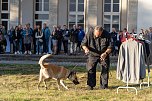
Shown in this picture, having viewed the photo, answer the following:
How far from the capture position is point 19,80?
575 inches

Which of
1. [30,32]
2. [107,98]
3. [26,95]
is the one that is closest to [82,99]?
[107,98]

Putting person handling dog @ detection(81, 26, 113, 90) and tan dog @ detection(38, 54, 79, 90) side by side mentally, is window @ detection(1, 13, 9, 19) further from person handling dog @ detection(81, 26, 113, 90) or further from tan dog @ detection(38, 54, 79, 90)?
tan dog @ detection(38, 54, 79, 90)

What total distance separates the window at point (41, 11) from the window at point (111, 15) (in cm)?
411

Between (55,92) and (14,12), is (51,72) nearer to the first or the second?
(55,92)

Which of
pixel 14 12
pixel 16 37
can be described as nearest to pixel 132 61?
pixel 16 37

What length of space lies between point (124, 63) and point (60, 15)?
19994mm

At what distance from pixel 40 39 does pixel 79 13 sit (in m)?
7.73

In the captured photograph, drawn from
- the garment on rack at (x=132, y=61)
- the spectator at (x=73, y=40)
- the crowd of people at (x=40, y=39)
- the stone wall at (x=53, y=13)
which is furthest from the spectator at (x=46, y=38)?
the garment on rack at (x=132, y=61)

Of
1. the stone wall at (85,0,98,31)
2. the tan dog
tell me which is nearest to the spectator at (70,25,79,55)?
the stone wall at (85,0,98,31)

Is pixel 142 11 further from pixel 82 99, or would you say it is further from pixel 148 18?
pixel 82 99

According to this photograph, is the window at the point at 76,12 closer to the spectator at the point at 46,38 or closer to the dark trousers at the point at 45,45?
the dark trousers at the point at 45,45

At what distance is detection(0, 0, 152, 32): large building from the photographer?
1181 inches

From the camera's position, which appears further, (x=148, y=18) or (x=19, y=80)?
(x=148, y=18)

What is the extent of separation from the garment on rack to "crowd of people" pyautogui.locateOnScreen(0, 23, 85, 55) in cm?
1317
